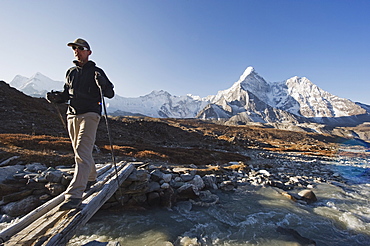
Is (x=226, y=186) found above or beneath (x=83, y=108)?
beneath

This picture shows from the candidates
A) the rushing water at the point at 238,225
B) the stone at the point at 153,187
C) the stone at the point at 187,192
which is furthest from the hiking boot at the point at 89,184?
the stone at the point at 187,192

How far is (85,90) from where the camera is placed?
370 cm

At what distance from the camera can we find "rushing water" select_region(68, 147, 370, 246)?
5047mm

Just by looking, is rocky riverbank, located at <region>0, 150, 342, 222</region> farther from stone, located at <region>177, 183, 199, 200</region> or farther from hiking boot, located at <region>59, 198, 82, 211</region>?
hiking boot, located at <region>59, 198, 82, 211</region>

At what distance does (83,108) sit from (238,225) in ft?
20.4

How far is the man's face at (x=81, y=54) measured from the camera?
3705 millimetres

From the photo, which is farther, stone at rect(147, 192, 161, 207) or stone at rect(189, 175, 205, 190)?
stone at rect(189, 175, 205, 190)

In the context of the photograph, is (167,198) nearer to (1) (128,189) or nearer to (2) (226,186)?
(1) (128,189)

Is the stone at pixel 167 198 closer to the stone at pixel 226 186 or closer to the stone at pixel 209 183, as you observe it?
the stone at pixel 209 183

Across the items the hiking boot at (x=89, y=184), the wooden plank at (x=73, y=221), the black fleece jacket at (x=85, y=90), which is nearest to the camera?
the wooden plank at (x=73, y=221)

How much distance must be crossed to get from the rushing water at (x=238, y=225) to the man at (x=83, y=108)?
2.26m

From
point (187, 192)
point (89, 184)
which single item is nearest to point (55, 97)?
point (89, 184)

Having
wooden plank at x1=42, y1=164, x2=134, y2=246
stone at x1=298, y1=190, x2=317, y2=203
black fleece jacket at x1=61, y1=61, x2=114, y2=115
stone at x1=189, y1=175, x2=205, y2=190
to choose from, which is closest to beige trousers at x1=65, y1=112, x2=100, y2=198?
black fleece jacket at x1=61, y1=61, x2=114, y2=115

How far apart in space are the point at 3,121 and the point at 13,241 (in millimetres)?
22854
